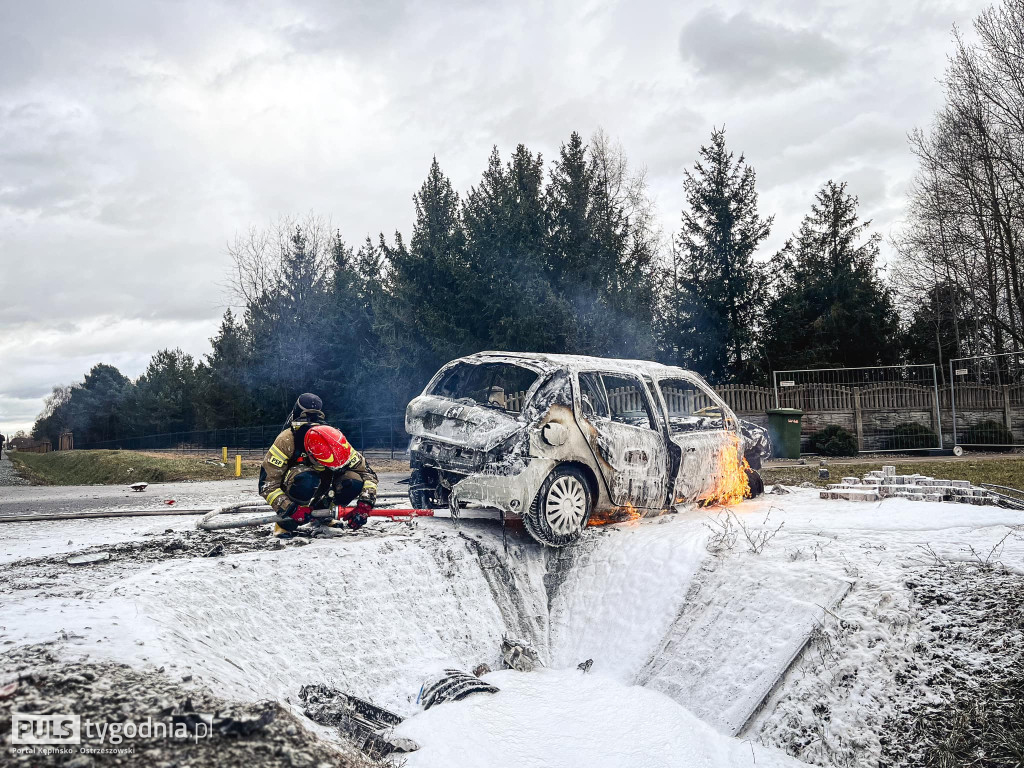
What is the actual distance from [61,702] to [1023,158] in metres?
27.9

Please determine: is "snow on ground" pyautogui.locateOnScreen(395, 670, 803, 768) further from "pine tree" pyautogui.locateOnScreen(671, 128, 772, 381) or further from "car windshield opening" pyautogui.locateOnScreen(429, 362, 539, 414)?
"pine tree" pyautogui.locateOnScreen(671, 128, 772, 381)

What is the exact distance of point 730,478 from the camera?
27.7 feet

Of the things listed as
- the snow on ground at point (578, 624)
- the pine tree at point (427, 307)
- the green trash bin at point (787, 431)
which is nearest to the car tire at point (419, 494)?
the snow on ground at point (578, 624)

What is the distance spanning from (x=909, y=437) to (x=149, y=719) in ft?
65.3

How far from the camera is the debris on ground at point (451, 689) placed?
15.6 feet


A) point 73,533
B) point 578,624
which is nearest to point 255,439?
point 73,533

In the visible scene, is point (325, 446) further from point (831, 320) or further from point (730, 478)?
point (831, 320)

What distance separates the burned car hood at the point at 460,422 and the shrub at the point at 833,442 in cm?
1385

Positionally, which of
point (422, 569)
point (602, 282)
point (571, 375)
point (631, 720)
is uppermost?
point (602, 282)

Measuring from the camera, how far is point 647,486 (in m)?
7.32

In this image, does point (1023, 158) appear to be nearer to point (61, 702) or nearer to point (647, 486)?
point (647, 486)

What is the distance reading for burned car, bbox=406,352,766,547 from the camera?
6473 millimetres

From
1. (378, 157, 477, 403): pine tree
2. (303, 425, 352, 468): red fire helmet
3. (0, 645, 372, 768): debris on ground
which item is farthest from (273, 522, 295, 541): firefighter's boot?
(378, 157, 477, 403): pine tree

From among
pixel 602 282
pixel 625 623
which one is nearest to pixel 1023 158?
pixel 602 282
